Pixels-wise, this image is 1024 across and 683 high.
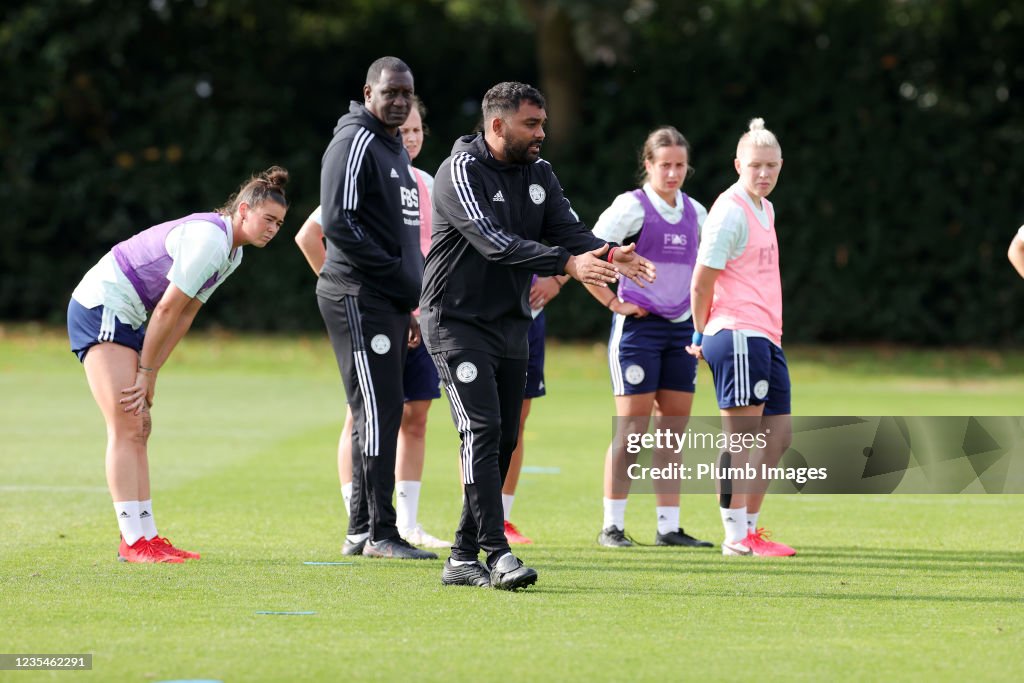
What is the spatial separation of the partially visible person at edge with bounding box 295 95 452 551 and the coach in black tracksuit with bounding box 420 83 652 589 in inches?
58.2

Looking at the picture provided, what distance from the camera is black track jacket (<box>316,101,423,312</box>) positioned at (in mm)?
7238

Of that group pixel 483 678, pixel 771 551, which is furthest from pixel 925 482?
pixel 483 678

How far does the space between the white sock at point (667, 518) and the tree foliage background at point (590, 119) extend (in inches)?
553

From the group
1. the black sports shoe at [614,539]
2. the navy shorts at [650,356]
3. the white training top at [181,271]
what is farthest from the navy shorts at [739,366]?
the white training top at [181,271]

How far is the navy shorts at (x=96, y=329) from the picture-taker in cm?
719

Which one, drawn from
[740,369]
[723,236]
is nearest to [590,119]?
[723,236]

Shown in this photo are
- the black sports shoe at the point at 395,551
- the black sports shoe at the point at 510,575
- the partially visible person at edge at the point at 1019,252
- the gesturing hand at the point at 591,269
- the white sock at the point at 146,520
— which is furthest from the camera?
the partially visible person at edge at the point at 1019,252

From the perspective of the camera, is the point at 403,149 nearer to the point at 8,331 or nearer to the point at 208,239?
the point at 208,239

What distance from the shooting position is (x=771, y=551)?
25.4 feet

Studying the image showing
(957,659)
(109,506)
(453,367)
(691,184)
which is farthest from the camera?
(691,184)

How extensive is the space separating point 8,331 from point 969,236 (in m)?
15.8

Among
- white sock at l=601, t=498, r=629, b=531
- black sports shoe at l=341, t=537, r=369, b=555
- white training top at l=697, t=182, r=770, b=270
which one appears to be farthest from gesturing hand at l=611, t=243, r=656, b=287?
white sock at l=601, t=498, r=629, b=531

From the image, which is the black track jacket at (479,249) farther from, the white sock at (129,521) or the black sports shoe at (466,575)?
the white sock at (129,521)

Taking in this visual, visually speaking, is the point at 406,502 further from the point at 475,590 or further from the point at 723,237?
the point at 723,237
